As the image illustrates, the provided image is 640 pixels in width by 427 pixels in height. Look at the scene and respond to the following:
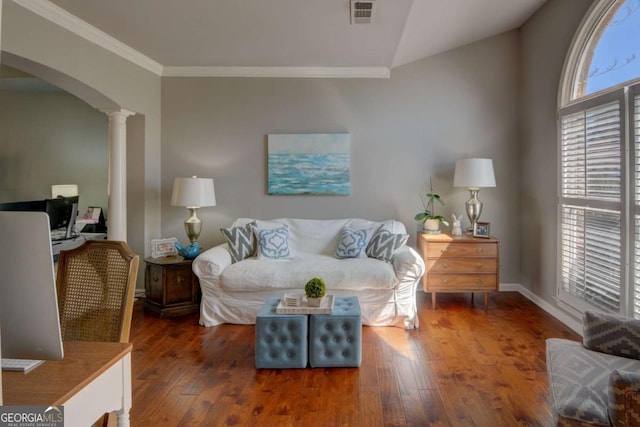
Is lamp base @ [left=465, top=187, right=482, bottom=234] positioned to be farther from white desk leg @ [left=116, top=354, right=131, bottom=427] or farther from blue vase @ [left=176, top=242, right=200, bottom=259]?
white desk leg @ [left=116, top=354, right=131, bottom=427]

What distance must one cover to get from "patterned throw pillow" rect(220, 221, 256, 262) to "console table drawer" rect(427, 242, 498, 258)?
1.88 m

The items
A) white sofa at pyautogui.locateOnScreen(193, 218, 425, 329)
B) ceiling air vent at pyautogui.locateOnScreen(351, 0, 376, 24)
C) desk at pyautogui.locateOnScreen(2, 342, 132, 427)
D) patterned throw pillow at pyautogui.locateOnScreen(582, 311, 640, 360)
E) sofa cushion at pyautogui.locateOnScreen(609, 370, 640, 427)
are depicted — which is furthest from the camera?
white sofa at pyautogui.locateOnScreen(193, 218, 425, 329)

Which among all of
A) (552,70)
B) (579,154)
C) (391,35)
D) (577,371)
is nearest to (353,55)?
(391,35)

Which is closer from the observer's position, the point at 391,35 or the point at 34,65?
the point at 34,65

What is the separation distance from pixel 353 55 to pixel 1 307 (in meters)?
3.87

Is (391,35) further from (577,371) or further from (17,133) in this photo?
(17,133)

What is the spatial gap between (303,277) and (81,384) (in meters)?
2.55

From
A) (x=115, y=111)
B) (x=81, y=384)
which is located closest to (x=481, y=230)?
(x=81, y=384)

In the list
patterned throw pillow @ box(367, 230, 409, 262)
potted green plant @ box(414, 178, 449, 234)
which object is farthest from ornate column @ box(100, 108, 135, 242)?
potted green plant @ box(414, 178, 449, 234)

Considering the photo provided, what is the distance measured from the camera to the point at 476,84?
449cm

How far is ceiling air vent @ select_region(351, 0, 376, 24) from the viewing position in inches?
116

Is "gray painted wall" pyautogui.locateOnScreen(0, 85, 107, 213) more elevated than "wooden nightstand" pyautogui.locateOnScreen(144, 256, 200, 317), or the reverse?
"gray painted wall" pyautogui.locateOnScreen(0, 85, 107, 213)

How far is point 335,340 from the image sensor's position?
268cm

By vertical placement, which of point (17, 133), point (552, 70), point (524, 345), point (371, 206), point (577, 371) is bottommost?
point (524, 345)
